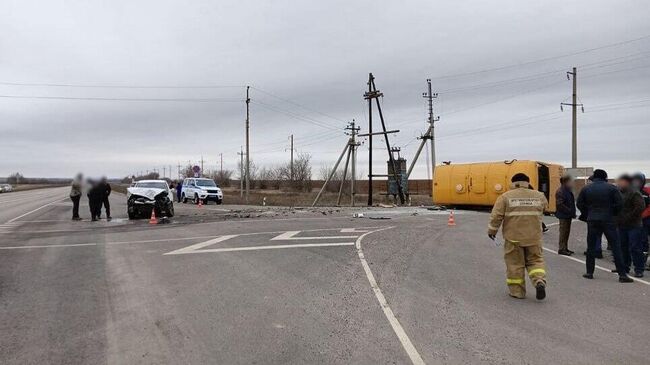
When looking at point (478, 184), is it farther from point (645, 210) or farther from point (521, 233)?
point (521, 233)

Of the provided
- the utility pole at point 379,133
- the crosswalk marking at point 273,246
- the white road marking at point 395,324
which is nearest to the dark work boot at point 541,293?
the white road marking at point 395,324

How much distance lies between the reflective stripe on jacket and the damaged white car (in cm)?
1700

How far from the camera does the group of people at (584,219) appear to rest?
719 cm

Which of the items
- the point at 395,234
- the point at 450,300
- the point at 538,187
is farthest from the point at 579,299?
the point at 538,187

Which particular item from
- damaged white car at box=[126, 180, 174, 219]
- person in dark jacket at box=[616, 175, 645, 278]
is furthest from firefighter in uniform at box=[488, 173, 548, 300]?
damaged white car at box=[126, 180, 174, 219]

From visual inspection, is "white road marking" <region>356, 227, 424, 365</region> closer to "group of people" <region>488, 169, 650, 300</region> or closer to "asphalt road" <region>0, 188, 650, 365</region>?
"asphalt road" <region>0, 188, 650, 365</region>

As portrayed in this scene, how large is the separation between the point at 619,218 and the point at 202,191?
3131 cm

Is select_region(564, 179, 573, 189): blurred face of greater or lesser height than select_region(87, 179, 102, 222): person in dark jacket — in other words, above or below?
above

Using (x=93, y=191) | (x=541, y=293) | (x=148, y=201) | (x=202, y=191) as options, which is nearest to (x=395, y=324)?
(x=541, y=293)

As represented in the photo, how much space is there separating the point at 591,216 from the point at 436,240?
5144mm

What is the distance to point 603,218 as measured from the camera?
8.86m

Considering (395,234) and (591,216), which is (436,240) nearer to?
(395,234)

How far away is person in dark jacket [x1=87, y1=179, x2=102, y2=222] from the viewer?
20.4 meters

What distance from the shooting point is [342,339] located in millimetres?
5270
